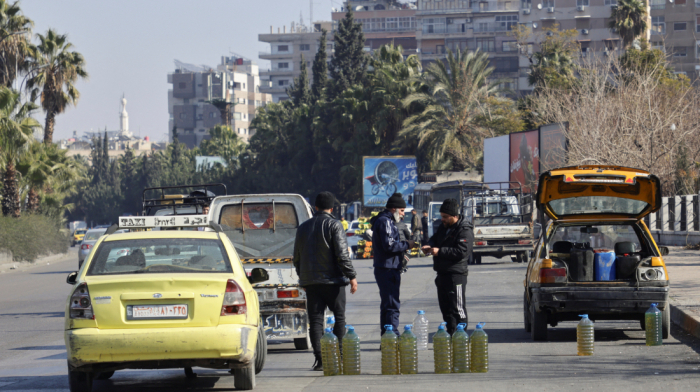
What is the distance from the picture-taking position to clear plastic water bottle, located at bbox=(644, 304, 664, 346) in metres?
9.77

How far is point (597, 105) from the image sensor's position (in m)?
36.3

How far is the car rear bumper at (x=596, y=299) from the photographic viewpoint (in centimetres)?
1009

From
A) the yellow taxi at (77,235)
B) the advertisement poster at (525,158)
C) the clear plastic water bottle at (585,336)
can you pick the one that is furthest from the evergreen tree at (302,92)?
the clear plastic water bottle at (585,336)

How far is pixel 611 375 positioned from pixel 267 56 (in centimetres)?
17547

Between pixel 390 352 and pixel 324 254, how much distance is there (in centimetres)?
122

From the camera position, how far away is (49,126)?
1922 inches

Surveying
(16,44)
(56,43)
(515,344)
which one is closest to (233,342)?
(515,344)

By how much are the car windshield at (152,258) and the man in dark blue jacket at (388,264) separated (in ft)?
7.02

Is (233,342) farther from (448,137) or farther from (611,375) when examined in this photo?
(448,137)

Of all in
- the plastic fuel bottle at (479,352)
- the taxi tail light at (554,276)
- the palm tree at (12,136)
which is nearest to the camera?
the plastic fuel bottle at (479,352)

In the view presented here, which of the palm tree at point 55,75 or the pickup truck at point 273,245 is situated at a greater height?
the palm tree at point 55,75

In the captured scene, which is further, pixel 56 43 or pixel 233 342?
pixel 56 43

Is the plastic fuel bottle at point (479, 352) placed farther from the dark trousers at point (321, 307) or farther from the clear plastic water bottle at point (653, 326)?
the clear plastic water bottle at point (653, 326)

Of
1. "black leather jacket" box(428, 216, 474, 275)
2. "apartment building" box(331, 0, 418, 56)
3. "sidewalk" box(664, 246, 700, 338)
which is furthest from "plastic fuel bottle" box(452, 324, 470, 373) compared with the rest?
"apartment building" box(331, 0, 418, 56)
